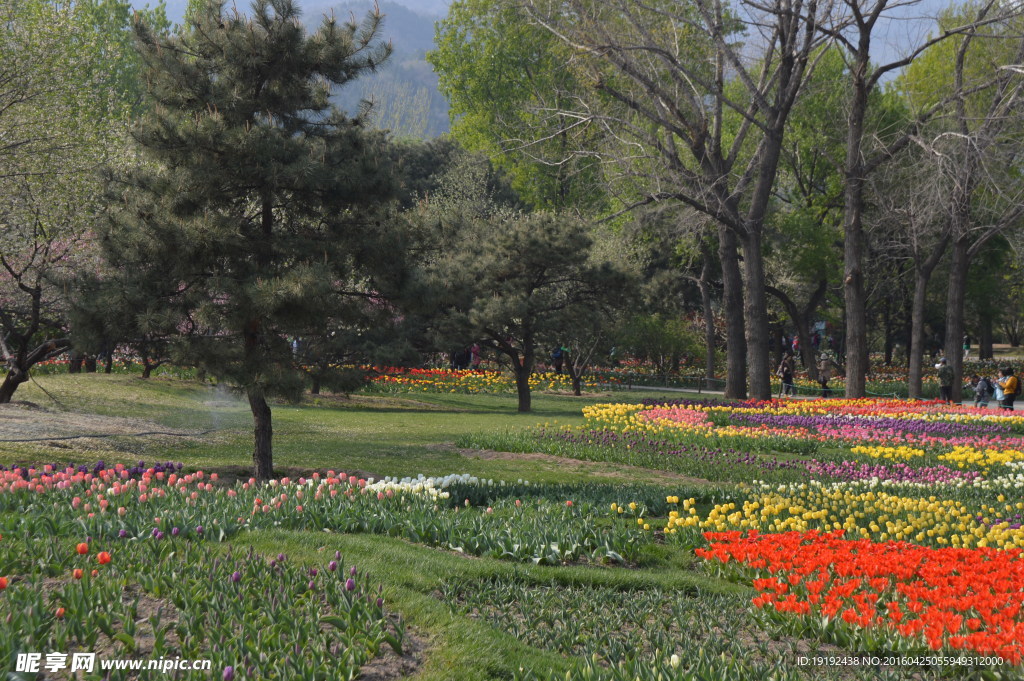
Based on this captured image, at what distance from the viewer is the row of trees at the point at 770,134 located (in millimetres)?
19156

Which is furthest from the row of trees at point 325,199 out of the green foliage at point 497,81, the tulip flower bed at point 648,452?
the green foliage at point 497,81

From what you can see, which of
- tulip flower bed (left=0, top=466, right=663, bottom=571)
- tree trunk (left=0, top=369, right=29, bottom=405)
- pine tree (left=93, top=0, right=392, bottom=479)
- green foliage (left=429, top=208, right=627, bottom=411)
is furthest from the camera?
green foliage (left=429, top=208, right=627, bottom=411)

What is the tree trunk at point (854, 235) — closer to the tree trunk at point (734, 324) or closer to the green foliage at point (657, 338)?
the tree trunk at point (734, 324)

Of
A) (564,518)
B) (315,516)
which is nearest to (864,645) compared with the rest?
(564,518)

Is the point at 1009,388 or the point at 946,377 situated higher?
the point at 946,377

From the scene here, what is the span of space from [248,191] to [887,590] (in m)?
8.09

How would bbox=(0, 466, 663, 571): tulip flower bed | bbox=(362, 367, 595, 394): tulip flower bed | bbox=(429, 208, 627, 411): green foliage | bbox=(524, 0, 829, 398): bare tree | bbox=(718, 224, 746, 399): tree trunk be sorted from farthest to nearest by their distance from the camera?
bbox=(362, 367, 595, 394): tulip flower bed
bbox=(718, 224, 746, 399): tree trunk
bbox=(429, 208, 627, 411): green foliage
bbox=(524, 0, 829, 398): bare tree
bbox=(0, 466, 663, 571): tulip flower bed

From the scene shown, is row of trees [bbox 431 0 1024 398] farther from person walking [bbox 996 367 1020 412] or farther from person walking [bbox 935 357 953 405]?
person walking [bbox 996 367 1020 412]

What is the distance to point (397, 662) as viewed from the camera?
13.1 feet

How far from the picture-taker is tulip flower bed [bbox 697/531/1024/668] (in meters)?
4.15

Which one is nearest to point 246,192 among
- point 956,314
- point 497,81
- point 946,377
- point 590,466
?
point 590,466

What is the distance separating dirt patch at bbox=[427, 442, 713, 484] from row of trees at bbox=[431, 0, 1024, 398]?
827 cm

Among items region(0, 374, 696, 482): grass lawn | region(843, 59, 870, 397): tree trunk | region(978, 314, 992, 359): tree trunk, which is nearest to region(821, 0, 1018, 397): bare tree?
region(843, 59, 870, 397): tree trunk

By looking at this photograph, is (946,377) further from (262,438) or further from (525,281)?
(262,438)
